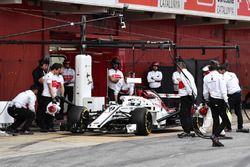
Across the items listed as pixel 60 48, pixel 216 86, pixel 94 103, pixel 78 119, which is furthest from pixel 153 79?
pixel 216 86

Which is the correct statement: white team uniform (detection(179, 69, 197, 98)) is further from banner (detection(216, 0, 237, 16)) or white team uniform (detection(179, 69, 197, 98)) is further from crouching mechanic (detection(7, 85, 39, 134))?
banner (detection(216, 0, 237, 16))

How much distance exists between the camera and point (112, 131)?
1666cm

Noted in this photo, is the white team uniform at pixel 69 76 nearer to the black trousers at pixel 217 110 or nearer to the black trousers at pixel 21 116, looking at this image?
the black trousers at pixel 21 116

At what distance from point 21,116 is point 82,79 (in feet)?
7.68

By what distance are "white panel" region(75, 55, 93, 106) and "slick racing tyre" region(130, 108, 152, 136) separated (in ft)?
7.75

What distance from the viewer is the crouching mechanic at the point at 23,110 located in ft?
54.6

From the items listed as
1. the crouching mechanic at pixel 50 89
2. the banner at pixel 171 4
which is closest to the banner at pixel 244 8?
the banner at pixel 171 4

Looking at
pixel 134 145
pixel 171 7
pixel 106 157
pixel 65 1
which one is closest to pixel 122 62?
pixel 171 7

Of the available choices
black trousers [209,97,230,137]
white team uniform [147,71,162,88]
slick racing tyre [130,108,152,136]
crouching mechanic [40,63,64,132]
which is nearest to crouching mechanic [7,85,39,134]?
crouching mechanic [40,63,64,132]

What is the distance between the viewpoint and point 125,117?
16.5 metres

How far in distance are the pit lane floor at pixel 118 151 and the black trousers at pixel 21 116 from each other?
0.46m

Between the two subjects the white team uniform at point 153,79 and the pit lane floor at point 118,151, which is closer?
the pit lane floor at point 118,151

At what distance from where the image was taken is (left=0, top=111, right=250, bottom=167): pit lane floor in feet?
38.6

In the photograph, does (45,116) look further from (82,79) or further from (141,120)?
(141,120)
